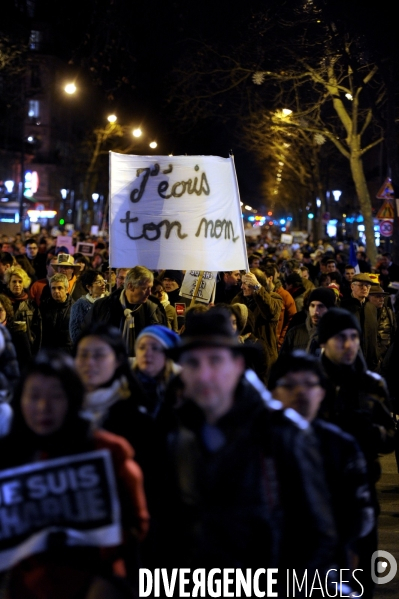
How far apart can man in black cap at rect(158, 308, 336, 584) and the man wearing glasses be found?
741cm

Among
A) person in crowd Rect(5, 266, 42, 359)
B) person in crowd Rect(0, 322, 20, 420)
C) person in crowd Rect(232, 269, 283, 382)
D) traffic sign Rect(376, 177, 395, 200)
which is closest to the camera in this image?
person in crowd Rect(0, 322, 20, 420)

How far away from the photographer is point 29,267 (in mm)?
18625

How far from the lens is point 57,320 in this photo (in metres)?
11.6

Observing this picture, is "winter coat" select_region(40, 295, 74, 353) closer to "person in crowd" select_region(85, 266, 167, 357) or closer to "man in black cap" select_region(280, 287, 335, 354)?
"person in crowd" select_region(85, 266, 167, 357)

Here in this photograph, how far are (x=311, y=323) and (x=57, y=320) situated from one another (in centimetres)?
346

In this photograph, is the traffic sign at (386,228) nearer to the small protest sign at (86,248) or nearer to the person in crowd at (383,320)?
the small protest sign at (86,248)

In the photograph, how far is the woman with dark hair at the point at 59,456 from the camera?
3574 mm

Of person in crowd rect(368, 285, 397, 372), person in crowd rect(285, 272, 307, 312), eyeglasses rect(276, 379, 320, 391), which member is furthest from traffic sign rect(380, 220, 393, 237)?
eyeglasses rect(276, 379, 320, 391)

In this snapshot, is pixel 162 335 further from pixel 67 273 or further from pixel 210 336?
pixel 67 273

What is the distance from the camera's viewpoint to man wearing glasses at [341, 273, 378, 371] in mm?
11156

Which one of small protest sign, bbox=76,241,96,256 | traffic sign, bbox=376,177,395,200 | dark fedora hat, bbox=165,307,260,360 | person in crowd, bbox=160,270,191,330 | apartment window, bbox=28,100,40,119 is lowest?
dark fedora hat, bbox=165,307,260,360

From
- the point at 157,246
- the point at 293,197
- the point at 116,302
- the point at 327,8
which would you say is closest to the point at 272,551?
the point at 116,302

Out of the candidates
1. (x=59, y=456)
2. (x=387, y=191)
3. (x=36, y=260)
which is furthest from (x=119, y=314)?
(x=387, y=191)

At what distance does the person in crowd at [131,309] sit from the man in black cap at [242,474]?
5.29m
